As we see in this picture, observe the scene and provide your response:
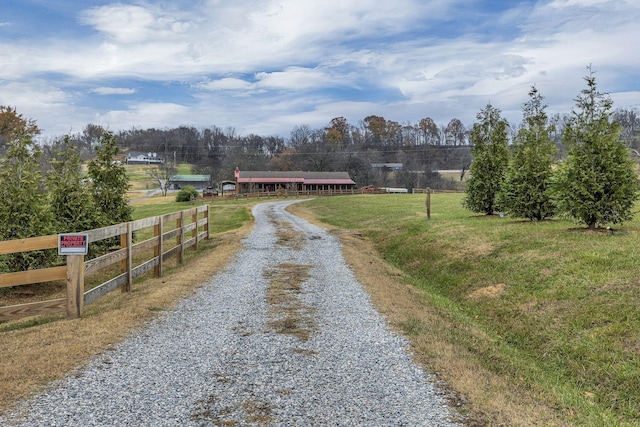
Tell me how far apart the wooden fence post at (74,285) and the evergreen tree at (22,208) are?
4.03 metres

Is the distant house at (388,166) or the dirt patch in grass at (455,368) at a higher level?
the distant house at (388,166)

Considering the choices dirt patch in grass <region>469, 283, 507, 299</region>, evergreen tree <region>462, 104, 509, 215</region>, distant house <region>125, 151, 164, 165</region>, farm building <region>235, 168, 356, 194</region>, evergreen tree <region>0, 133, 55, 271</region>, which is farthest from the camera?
distant house <region>125, 151, 164, 165</region>

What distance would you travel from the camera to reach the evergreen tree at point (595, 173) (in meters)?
10.9

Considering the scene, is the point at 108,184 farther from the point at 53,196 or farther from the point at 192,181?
the point at 192,181

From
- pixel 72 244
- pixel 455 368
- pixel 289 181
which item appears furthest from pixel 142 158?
pixel 455 368

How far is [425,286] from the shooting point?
10.4 metres

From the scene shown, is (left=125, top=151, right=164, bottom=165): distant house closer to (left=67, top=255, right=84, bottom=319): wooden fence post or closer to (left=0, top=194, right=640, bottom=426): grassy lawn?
(left=0, top=194, right=640, bottom=426): grassy lawn

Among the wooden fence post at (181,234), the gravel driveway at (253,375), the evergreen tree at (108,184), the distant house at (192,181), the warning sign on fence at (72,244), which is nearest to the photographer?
the gravel driveway at (253,375)

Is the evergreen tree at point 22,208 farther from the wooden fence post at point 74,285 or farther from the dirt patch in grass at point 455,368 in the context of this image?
the dirt patch in grass at point 455,368

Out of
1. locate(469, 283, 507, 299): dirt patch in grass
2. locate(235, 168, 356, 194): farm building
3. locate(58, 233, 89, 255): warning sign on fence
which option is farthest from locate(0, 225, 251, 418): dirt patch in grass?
locate(235, 168, 356, 194): farm building

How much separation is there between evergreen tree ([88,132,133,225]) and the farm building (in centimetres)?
5331

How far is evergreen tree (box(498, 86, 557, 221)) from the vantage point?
14.7m

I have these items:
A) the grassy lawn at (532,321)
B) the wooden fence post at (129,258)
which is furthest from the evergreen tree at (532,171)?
the wooden fence post at (129,258)

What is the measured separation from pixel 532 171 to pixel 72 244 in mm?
13556
